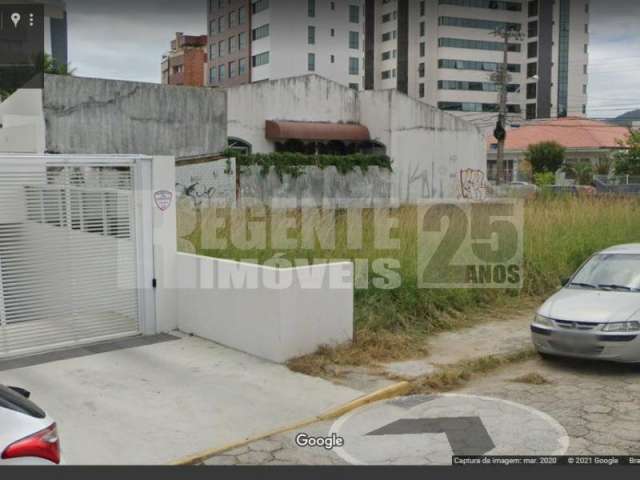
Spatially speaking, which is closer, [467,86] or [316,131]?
[316,131]

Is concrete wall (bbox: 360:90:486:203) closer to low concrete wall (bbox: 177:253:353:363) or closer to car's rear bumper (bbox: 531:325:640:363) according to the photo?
low concrete wall (bbox: 177:253:353:363)

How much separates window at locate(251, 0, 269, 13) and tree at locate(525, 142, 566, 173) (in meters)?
27.0

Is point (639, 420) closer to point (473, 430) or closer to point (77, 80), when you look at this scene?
point (473, 430)

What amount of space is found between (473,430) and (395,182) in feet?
92.8

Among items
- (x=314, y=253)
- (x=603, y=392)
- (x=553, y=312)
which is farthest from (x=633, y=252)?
(x=314, y=253)

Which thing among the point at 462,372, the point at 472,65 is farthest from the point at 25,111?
the point at 472,65

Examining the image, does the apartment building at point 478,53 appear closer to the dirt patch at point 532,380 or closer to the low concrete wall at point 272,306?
the low concrete wall at point 272,306

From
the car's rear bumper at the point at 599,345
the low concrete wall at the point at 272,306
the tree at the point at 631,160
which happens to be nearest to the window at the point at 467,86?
the tree at the point at 631,160

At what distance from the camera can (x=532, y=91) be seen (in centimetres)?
6919

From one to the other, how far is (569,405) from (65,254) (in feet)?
21.0

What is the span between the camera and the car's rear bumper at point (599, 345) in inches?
300

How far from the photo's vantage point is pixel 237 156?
28.6 m

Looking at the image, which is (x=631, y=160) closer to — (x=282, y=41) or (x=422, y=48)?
(x=422, y=48)

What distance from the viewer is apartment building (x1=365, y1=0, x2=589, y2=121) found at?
128ft
